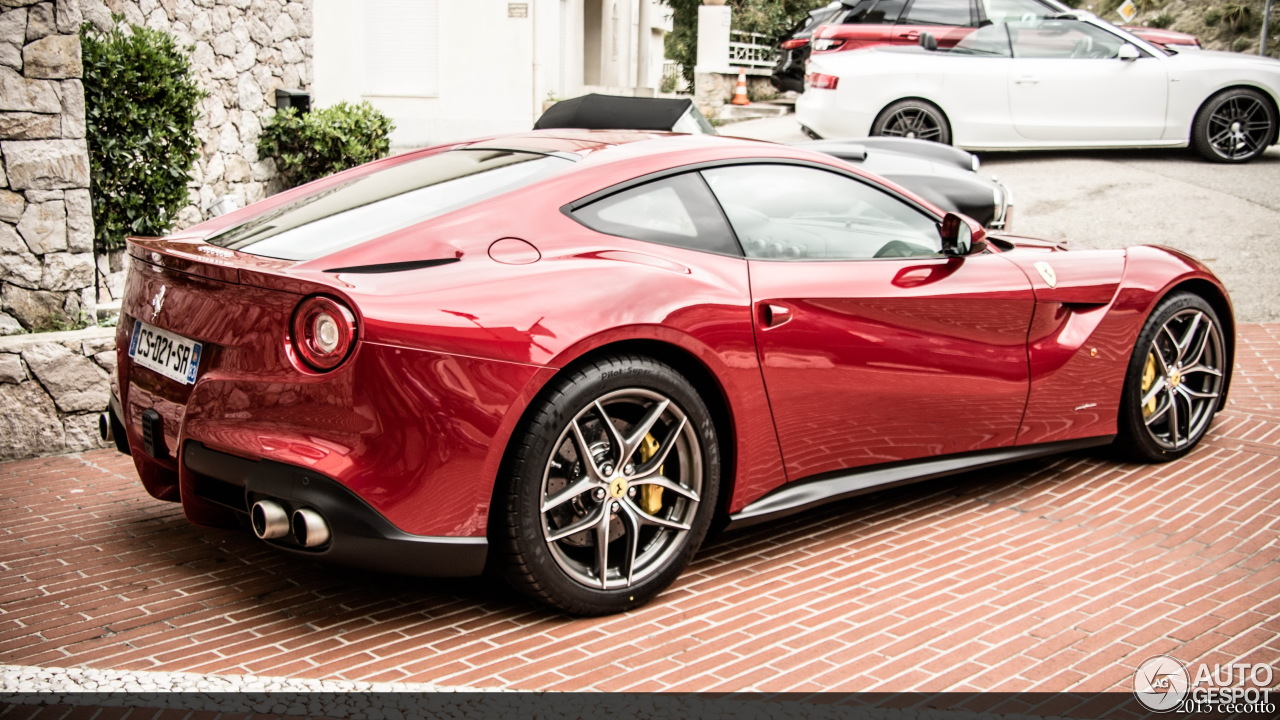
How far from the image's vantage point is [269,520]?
10.3 ft

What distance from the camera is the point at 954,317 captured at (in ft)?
14.4

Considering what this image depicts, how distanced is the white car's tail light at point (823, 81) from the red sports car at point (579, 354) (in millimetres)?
7586

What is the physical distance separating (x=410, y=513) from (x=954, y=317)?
2.23 metres

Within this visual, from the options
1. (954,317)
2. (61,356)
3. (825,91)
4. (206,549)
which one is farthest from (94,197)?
(825,91)

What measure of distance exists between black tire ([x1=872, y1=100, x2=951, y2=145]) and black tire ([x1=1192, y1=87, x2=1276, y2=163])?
269 cm

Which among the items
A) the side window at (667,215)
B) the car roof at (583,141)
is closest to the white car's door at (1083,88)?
the car roof at (583,141)

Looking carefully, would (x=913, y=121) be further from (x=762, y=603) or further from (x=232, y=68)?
(x=762, y=603)

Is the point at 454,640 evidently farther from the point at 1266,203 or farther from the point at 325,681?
the point at 1266,203

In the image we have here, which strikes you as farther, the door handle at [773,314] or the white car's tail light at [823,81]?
the white car's tail light at [823,81]

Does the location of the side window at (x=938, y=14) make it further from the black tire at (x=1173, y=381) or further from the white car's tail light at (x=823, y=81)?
the black tire at (x=1173, y=381)

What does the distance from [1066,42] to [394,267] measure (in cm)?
1060

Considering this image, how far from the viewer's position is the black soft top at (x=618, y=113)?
744 centimetres

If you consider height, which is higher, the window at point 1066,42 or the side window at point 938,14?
the side window at point 938,14

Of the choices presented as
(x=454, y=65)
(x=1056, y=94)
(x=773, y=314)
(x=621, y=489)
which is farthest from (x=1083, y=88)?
(x=454, y=65)
